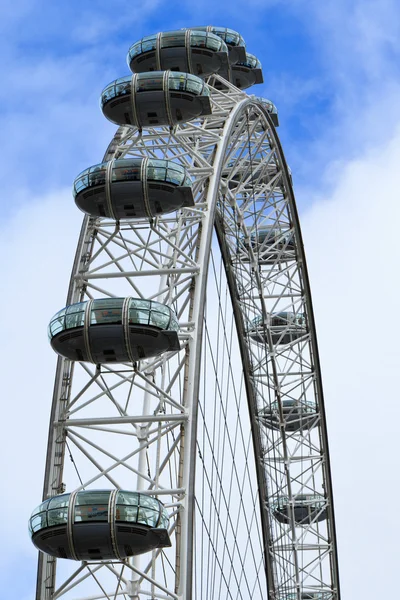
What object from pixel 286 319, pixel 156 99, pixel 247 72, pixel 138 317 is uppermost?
pixel 247 72

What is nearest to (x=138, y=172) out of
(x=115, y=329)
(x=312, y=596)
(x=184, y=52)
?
(x=115, y=329)

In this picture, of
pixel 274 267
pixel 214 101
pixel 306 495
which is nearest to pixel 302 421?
pixel 306 495

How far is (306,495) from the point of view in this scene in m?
52.1

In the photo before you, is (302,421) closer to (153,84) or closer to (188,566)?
(153,84)

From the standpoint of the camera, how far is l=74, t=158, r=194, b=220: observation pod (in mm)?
32125

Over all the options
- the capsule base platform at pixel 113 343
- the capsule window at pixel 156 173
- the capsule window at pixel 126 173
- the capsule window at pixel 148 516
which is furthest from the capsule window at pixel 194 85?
the capsule window at pixel 148 516

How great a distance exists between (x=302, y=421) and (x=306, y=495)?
10.0ft

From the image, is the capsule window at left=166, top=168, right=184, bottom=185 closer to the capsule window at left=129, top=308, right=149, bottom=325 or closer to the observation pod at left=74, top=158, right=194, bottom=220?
the observation pod at left=74, top=158, right=194, bottom=220

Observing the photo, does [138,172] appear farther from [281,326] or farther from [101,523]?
[281,326]

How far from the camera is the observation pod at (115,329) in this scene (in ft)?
95.6

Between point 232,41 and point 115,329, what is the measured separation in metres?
17.9

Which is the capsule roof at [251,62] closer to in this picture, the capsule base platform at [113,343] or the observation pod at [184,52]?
the observation pod at [184,52]

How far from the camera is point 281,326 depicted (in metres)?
50.4

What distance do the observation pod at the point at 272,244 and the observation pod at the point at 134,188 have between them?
48.5ft
